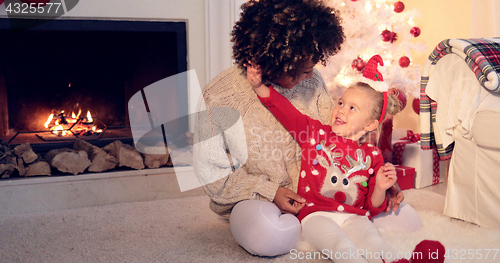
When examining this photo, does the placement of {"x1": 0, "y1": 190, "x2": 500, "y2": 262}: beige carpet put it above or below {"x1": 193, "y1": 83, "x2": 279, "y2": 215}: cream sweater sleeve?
below

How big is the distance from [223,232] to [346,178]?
0.47 metres

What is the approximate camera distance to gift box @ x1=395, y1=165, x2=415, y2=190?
1.91 meters

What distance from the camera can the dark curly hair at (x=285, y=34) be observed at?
3.29 ft

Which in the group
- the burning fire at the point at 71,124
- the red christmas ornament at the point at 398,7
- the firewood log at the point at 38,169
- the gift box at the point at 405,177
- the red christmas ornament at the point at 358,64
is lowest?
the gift box at the point at 405,177

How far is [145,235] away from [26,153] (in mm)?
763

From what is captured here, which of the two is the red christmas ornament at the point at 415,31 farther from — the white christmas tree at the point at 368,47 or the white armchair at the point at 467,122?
the white armchair at the point at 467,122

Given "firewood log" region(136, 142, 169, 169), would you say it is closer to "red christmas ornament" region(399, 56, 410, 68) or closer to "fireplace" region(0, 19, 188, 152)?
"fireplace" region(0, 19, 188, 152)

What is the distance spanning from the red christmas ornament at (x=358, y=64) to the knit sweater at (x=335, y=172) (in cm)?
125

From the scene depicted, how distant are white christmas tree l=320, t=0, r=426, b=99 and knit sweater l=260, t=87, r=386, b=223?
1.22 metres

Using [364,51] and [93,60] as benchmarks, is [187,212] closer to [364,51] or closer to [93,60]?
[93,60]

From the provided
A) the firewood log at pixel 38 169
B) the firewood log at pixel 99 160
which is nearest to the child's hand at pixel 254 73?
the firewood log at pixel 99 160

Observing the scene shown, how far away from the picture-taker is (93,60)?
1989 millimetres

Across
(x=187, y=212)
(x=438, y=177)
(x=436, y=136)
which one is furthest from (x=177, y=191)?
(x=438, y=177)

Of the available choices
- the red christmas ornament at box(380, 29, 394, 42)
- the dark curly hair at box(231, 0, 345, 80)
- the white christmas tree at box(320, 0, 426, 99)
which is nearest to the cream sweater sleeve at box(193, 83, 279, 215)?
the dark curly hair at box(231, 0, 345, 80)
